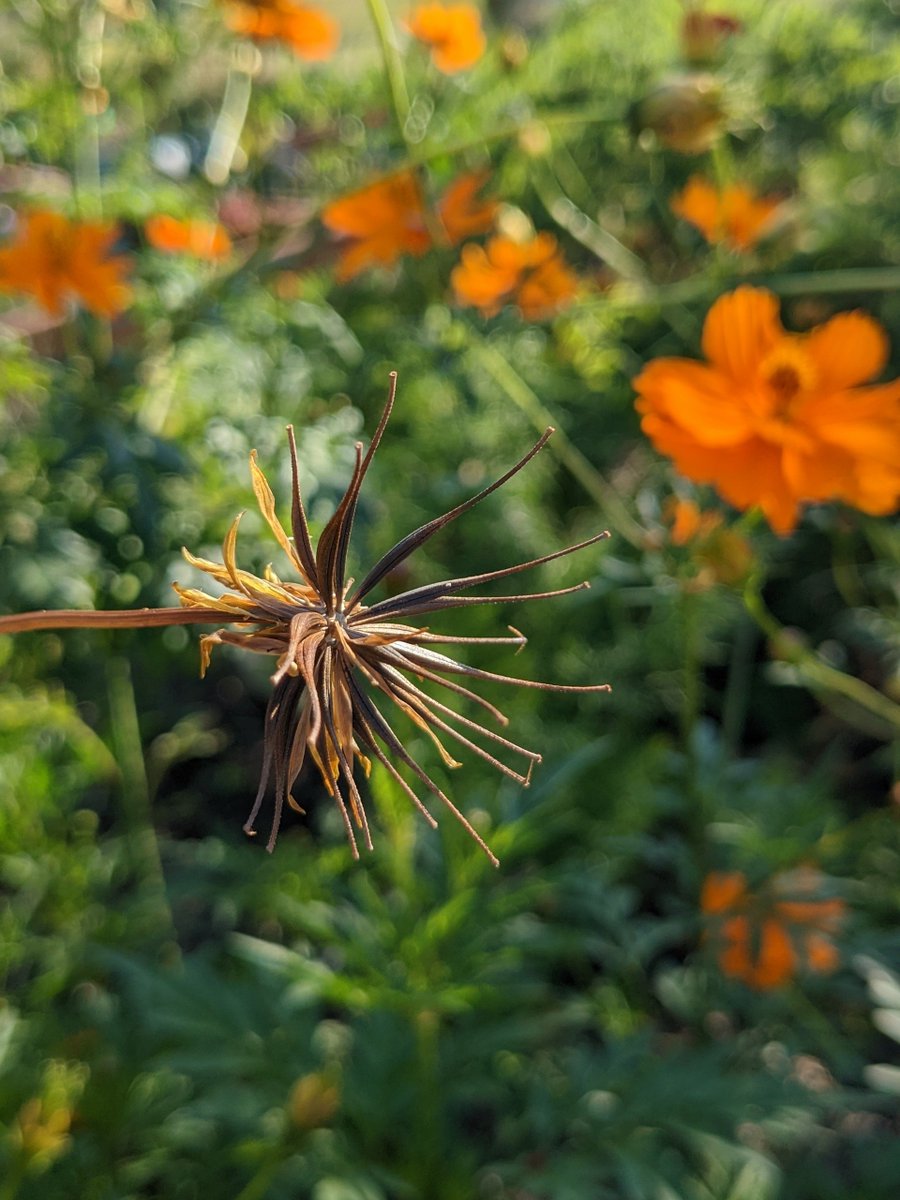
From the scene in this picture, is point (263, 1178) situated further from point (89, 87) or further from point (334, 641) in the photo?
point (89, 87)

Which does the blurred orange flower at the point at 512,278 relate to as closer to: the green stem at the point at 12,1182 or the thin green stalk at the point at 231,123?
the thin green stalk at the point at 231,123

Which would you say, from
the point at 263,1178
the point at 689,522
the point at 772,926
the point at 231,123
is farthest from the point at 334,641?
the point at 231,123

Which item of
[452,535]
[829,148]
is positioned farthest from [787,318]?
[452,535]

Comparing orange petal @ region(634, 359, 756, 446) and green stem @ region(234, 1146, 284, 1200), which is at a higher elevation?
orange petal @ region(634, 359, 756, 446)

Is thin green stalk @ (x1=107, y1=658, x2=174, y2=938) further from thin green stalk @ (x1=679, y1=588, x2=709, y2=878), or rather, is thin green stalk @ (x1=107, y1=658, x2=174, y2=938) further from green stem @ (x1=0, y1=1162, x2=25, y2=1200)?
thin green stalk @ (x1=679, y1=588, x2=709, y2=878)

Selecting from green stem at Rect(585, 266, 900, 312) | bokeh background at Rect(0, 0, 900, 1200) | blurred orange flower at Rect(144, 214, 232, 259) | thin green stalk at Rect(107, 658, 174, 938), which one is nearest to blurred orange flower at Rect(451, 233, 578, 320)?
bokeh background at Rect(0, 0, 900, 1200)

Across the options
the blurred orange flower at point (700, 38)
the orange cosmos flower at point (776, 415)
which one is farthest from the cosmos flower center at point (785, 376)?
the blurred orange flower at point (700, 38)

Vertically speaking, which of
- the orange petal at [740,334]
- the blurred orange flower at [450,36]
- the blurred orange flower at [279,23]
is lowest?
the orange petal at [740,334]
